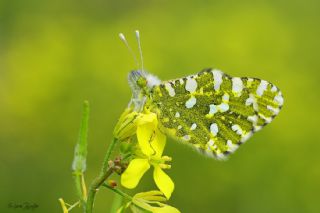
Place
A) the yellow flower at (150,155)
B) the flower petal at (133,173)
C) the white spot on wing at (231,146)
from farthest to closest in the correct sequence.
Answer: the white spot on wing at (231,146)
the yellow flower at (150,155)
the flower petal at (133,173)

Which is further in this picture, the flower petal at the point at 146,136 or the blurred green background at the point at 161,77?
the blurred green background at the point at 161,77

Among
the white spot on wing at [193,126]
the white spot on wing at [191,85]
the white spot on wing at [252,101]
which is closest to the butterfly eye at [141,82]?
the white spot on wing at [191,85]

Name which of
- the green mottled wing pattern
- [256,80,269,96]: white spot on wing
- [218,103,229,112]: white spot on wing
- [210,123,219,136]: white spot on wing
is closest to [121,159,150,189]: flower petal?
the green mottled wing pattern

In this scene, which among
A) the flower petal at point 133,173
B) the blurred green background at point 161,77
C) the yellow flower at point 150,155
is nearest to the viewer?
the flower petal at point 133,173

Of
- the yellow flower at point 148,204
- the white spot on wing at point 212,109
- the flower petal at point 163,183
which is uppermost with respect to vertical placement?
the white spot on wing at point 212,109

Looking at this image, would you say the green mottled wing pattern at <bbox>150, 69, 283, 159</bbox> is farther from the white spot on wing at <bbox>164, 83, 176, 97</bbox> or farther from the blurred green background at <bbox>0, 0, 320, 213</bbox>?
the blurred green background at <bbox>0, 0, 320, 213</bbox>

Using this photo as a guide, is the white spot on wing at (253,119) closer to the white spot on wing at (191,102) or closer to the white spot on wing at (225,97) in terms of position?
the white spot on wing at (225,97)
